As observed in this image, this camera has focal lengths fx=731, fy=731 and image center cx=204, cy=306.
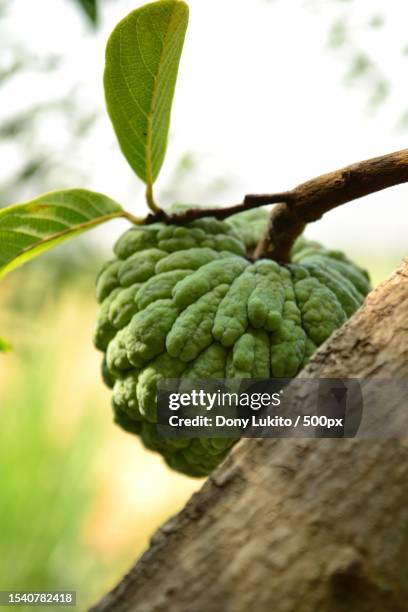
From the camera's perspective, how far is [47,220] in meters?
1.32

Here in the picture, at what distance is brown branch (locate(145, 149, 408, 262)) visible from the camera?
3.93ft

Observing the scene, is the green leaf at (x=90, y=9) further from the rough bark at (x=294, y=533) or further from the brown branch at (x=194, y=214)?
the rough bark at (x=294, y=533)

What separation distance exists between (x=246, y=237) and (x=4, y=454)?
4425mm

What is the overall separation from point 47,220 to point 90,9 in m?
0.39

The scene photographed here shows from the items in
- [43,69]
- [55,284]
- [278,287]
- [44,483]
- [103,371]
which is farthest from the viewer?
[44,483]

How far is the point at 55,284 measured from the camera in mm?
2684

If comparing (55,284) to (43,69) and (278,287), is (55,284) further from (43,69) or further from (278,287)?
(278,287)

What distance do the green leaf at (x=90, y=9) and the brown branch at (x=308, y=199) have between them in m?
0.37

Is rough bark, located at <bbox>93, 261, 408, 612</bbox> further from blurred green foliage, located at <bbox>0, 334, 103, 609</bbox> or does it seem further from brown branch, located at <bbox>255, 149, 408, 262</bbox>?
A: blurred green foliage, located at <bbox>0, 334, 103, 609</bbox>

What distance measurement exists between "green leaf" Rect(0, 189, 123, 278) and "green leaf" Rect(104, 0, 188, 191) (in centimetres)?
11

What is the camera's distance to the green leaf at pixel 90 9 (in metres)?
1.31

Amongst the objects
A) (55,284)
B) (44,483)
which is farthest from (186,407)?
(44,483)
